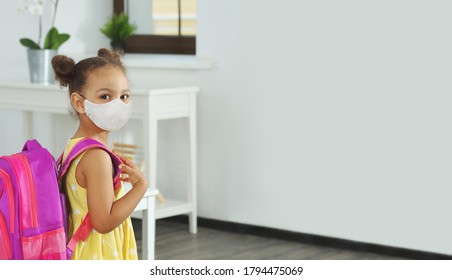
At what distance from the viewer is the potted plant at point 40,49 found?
4141 millimetres

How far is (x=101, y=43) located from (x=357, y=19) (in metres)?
1.70

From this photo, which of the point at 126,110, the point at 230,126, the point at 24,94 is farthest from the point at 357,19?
the point at 126,110

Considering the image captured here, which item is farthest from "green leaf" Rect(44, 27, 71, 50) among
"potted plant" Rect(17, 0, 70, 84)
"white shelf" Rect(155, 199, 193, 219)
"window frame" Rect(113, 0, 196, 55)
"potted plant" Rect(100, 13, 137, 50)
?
"white shelf" Rect(155, 199, 193, 219)

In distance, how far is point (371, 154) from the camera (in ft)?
11.5

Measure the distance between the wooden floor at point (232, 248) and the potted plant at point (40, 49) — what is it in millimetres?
895

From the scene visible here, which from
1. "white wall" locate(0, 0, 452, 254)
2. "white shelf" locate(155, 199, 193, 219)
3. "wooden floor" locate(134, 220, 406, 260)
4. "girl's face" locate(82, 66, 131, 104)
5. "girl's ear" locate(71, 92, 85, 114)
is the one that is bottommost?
"wooden floor" locate(134, 220, 406, 260)

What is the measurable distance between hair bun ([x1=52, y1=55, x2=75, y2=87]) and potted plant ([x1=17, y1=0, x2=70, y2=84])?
2.54m

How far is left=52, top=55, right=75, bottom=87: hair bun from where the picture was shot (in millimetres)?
1635

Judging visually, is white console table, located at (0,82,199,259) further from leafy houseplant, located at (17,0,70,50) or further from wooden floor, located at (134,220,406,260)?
leafy houseplant, located at (17,0,70,50)

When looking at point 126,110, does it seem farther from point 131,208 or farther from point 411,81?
point 411,81

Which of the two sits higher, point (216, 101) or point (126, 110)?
point (126, 110)

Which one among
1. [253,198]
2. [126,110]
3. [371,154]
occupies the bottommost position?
[253,198]

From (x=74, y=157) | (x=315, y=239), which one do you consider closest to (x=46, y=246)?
(x=74, y=157)

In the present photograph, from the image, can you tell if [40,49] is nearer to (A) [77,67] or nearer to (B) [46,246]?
(A) [77,67]
